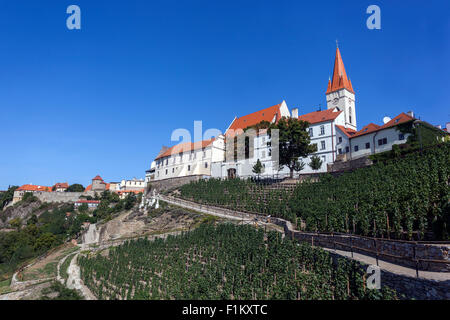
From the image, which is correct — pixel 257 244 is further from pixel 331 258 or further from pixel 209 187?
pixel 209 187

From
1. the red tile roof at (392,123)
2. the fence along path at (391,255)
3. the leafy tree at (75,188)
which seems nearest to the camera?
the fence along path at (391,255)

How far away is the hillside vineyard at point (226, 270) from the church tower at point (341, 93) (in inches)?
1610

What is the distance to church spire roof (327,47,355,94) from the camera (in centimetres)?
5603

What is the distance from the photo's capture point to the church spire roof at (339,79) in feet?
184

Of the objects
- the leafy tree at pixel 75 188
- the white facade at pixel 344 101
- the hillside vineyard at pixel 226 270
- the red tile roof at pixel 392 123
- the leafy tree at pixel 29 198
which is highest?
the white facade at pixel 344 101

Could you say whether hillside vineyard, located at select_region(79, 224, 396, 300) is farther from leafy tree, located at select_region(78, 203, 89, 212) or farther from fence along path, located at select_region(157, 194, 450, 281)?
leafy tree, located at select_region(78, 203, 89, 212)

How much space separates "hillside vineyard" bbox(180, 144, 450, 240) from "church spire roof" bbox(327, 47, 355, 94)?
32198mm

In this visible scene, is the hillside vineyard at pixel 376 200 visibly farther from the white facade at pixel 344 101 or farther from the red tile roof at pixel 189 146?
the white facade at pixel 344 101

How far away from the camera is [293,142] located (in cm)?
3588

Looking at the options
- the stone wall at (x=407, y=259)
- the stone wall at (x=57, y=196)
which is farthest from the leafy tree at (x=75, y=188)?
the stone wall at (x=407, y=259)

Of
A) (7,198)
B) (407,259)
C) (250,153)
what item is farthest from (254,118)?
(7,198)

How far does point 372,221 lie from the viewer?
16.4m
